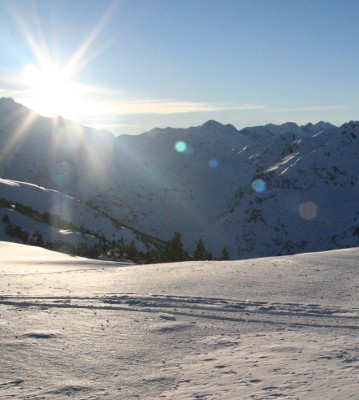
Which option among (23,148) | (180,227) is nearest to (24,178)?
(23,148)

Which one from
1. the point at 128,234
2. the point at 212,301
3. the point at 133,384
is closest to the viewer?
the point at 133,384

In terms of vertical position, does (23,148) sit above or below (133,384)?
above

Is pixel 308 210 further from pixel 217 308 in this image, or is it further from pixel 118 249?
pixel 217 308

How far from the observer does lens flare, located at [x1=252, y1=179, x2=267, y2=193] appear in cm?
16673

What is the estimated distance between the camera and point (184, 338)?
7.23m

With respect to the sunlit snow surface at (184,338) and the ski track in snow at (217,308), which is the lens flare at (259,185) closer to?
the sunlit snow surface at (184,338)

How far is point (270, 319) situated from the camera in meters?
8.14

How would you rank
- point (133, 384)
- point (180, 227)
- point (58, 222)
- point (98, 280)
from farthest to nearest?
point (180, 227) → point (58, 222) → point (98, 280) → point (133, 384)

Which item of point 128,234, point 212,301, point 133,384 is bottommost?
point 133,384

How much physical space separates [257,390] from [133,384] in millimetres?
1483

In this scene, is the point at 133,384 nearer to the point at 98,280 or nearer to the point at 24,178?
the point at 98,280

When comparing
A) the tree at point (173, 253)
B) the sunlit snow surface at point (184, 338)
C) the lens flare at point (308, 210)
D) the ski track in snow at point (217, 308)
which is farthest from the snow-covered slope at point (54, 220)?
the lens flare at point (308, 210)

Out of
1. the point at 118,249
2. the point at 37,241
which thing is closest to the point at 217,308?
the point at 37,241

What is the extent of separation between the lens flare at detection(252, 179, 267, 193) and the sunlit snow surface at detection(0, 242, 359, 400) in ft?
513
